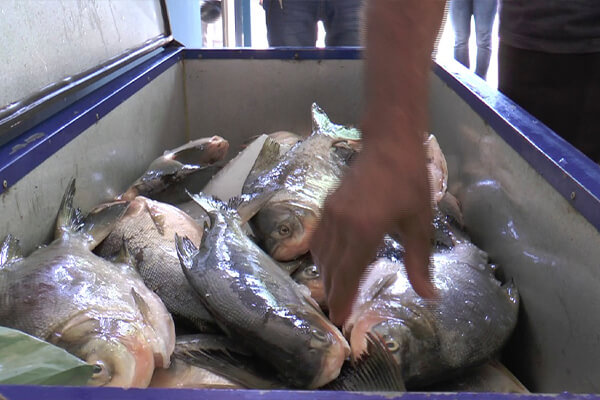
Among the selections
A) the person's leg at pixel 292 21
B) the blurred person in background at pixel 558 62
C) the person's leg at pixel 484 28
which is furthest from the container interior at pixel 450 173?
the person's leg at pixel 484 28

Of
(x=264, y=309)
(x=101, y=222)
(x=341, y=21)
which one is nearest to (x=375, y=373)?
(x=264, y=309)

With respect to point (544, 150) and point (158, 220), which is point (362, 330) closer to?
point (544, 150)

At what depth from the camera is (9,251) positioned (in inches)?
53.2

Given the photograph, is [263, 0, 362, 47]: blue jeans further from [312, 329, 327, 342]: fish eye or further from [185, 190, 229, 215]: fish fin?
[312, 329, 327, 342]: fish eye

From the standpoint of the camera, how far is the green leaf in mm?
781

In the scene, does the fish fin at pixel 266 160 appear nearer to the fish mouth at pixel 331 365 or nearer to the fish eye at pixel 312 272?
the fish eye at pixel 312 272

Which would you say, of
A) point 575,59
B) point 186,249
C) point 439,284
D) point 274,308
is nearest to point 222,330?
point 274,308

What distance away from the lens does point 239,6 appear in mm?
6500

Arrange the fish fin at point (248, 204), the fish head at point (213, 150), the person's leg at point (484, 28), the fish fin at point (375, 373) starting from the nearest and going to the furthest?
the fish fin at point (375, 373), the fish fin at point (248, 204), the fish head at point (213, 150), the person's leg at point (484, 28)

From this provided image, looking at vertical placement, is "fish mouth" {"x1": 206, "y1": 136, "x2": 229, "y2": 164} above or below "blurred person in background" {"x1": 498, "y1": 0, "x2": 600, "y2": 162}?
below

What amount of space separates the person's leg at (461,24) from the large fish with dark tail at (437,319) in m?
4.44

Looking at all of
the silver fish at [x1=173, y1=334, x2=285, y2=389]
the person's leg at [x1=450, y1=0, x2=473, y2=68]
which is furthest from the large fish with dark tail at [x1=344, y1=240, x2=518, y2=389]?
the person's leg at [x1=450, y1=0, x2=473, y2=68]

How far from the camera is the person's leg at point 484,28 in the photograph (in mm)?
5227

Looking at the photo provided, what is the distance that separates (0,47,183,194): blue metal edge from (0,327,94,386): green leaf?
59cm
